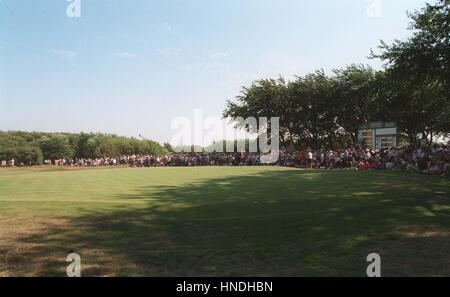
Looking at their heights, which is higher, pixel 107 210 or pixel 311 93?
pixel 311 93

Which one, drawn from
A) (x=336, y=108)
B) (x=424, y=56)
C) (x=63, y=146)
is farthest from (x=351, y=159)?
(x=63, y=146)

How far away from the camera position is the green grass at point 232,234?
6.28 meters

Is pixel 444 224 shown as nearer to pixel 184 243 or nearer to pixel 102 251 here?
pixel 184 243

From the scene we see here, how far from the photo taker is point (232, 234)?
8.12m

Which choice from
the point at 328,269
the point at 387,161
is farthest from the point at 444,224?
the point at 387,161

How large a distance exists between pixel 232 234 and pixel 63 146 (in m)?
68.2

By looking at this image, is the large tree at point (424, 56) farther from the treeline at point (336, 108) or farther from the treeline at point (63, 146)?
the treeline at point (63, 146)

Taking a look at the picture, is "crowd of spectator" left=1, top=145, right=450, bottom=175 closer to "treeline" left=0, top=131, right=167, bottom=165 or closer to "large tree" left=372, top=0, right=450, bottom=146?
"large tree" left=372, top=0, right=450, bottom=146

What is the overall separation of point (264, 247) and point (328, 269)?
1.38 metres

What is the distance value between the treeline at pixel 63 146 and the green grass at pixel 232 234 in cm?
5525

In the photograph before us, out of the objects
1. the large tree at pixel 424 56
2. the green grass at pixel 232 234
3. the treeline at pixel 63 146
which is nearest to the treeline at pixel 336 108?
the large tree at pixel 424 56

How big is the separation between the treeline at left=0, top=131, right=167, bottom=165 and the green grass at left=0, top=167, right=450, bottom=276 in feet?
181

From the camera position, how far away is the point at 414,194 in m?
12.2
